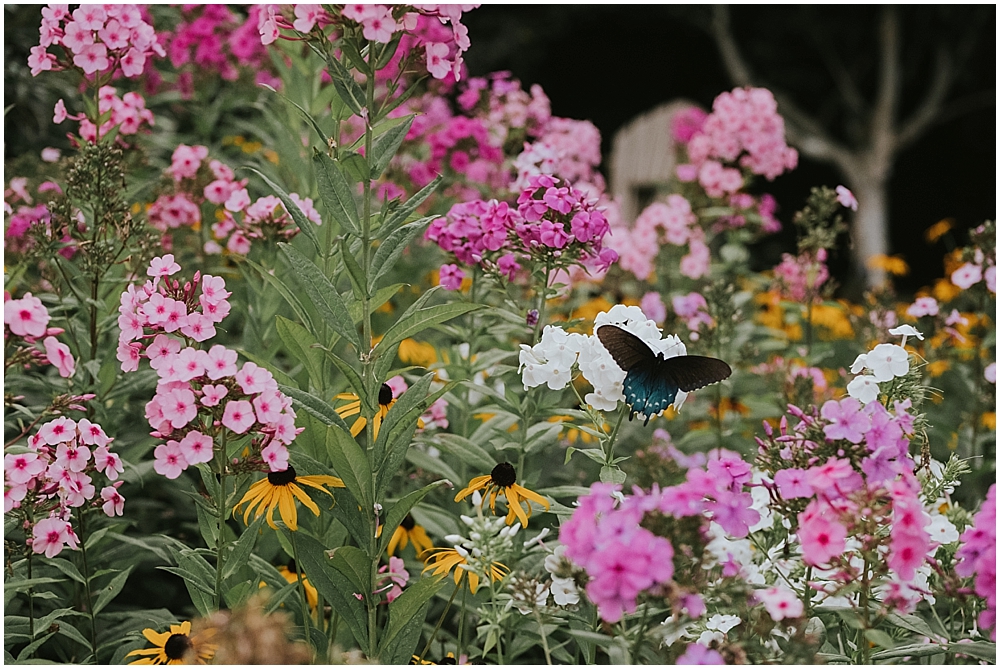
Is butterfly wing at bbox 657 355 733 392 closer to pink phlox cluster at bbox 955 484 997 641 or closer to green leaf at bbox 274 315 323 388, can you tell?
pink phlox cluster at bbox 955 484 997 641

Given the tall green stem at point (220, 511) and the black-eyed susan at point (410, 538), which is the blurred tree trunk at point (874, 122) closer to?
the black-eyed susan at point (410, 538)

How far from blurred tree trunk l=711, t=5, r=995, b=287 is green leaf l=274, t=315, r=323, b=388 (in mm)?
9602

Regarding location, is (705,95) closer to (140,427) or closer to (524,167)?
(524,167)

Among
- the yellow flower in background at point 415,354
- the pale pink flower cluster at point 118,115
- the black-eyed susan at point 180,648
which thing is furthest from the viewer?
the yellow flower in background at point 415,354

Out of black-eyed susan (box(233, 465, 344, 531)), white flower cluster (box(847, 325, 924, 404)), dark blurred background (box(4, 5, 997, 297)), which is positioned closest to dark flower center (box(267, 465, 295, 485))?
black-eyed susan (box(233, 465, 344, 531))

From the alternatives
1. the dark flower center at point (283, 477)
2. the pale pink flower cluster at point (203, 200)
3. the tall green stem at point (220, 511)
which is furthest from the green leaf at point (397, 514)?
the pale pink flower cluster at point (203, 200)

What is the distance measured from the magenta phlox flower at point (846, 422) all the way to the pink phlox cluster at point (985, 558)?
21 centimetres

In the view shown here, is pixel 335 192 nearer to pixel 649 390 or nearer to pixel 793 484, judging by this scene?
pixel 649 390

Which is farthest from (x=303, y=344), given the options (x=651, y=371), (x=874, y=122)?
(x=874, y=122)

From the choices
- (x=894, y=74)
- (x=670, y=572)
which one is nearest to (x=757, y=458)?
(x=670, y=572)

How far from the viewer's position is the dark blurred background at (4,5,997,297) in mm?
10922

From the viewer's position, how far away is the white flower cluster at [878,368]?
66.1 inches

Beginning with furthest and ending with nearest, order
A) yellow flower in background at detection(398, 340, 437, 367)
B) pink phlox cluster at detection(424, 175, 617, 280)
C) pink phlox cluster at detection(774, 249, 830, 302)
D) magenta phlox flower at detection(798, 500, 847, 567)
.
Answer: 1. pink phlox cluster at detection(774, 249, 830, 302)
2. yellow flower in background at detection(398, 340, 437, 367)
3. pink phlox cluster at detection(424, 175, 617, 280)
4. magenta phlox flower at detection(798, 500, 847, 567)

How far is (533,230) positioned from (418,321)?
471 millimetres
